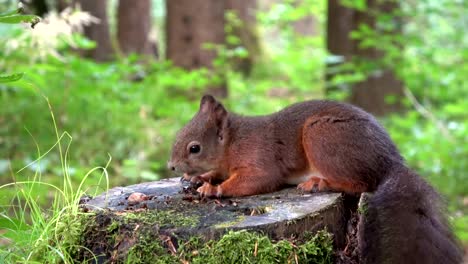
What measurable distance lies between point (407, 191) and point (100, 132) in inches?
198

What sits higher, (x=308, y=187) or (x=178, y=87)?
(x=308, y=187)

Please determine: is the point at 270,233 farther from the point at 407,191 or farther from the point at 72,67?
the point at 72,67

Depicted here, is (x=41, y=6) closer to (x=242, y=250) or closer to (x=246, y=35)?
(x=246, y=35)

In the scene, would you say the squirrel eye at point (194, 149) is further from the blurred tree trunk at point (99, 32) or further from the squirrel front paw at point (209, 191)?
the blurred tree trunk at point (99, 32)

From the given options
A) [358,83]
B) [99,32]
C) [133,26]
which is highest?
[99,32]

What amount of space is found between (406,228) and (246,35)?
12.4 metres

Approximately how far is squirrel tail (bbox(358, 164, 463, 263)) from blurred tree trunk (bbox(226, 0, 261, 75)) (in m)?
11.5

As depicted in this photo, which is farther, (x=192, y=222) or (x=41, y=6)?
(x=41, y=6)

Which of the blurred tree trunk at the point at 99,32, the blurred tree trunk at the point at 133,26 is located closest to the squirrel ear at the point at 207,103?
the blurred tree trunk at the point at 99,32

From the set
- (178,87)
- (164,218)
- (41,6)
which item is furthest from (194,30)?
(164,218)

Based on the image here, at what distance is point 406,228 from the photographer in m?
2.14

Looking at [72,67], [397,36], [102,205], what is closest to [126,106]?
[72,67]

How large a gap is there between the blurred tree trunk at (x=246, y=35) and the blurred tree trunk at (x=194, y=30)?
5.23 meters

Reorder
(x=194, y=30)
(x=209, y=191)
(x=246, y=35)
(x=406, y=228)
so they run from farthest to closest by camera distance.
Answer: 1. (x=246, y=35)
2. (x=194, y=30)
3. (x=209, y=191)
4. (x=406, y=228)
